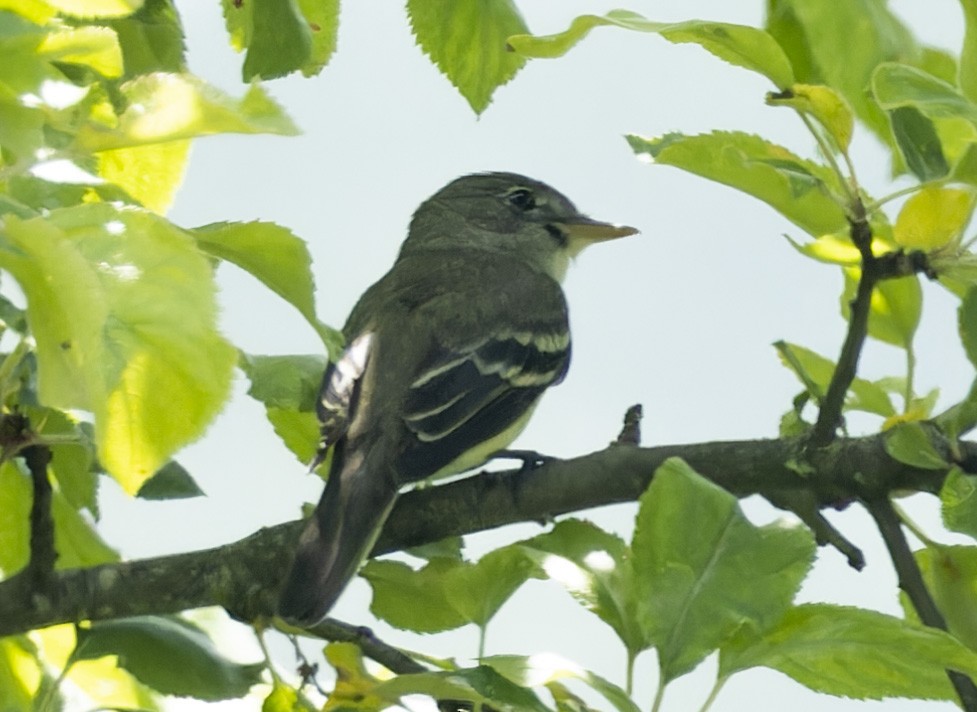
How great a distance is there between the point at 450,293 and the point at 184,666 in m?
1.41

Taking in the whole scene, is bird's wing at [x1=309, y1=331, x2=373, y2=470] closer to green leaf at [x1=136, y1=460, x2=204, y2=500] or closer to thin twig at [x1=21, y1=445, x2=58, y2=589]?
green leaf at [x1=136, y1=460, x2=204, y2=500]

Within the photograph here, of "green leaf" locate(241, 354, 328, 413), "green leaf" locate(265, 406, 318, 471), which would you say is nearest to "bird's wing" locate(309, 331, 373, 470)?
"green leaf" locate(265, 406, 318, 471)

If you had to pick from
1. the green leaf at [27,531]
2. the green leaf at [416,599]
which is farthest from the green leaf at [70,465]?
the green leaf at [416,599]

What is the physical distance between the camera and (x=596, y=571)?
1146 millimetres

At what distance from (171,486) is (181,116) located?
2.79ft

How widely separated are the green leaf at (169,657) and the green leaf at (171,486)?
135 mm

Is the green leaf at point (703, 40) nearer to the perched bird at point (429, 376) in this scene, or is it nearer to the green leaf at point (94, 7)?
the green leaf at point (94, 7)

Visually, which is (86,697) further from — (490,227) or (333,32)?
(490,227)

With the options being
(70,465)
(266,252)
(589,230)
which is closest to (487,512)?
(70,465)

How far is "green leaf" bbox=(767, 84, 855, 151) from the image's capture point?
106 centimetres

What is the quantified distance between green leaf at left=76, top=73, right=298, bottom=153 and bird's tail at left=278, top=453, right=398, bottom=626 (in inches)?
35.5

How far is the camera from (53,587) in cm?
153

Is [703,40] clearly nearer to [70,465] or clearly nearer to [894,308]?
[894,308]

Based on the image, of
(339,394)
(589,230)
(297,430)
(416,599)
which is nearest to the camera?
(416,599)
